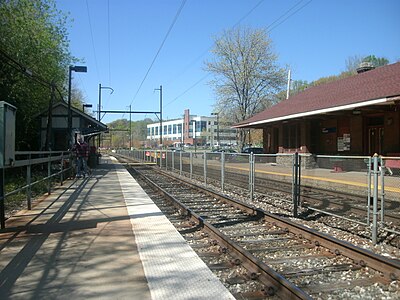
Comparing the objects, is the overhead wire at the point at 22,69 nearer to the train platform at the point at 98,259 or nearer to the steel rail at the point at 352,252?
the train platform at the point at 98,259

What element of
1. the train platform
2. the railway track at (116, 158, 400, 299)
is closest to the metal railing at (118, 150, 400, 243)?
the railway track at (116, 158, 400, 299)

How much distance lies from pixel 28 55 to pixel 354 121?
17729mm

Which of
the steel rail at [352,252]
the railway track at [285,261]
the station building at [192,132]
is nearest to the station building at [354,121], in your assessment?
the steel rail at [352,252]

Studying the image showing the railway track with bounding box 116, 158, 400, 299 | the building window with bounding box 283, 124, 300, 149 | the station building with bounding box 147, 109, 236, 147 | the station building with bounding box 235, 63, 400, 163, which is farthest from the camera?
the station building with bounding box 147, 109, 236, 147

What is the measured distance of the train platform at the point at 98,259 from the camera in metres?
4.34

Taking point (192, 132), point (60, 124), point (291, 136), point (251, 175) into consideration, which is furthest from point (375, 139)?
point (192, 132)

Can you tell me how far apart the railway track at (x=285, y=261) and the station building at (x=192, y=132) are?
9908 centimetres

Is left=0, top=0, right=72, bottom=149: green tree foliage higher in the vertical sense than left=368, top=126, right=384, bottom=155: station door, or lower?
higher

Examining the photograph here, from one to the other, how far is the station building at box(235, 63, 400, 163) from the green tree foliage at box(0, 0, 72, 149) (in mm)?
14191

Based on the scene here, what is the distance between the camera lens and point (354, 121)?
2142cm

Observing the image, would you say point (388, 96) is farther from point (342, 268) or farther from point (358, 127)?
point (342, 268)

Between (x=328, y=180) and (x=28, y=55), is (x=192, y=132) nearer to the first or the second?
(x=28, y=55)

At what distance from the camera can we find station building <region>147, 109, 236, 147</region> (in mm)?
119812

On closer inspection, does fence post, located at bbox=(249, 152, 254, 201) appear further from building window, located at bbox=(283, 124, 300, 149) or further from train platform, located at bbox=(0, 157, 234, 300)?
building window, located at bbox=(283, 124, 300, 149)
